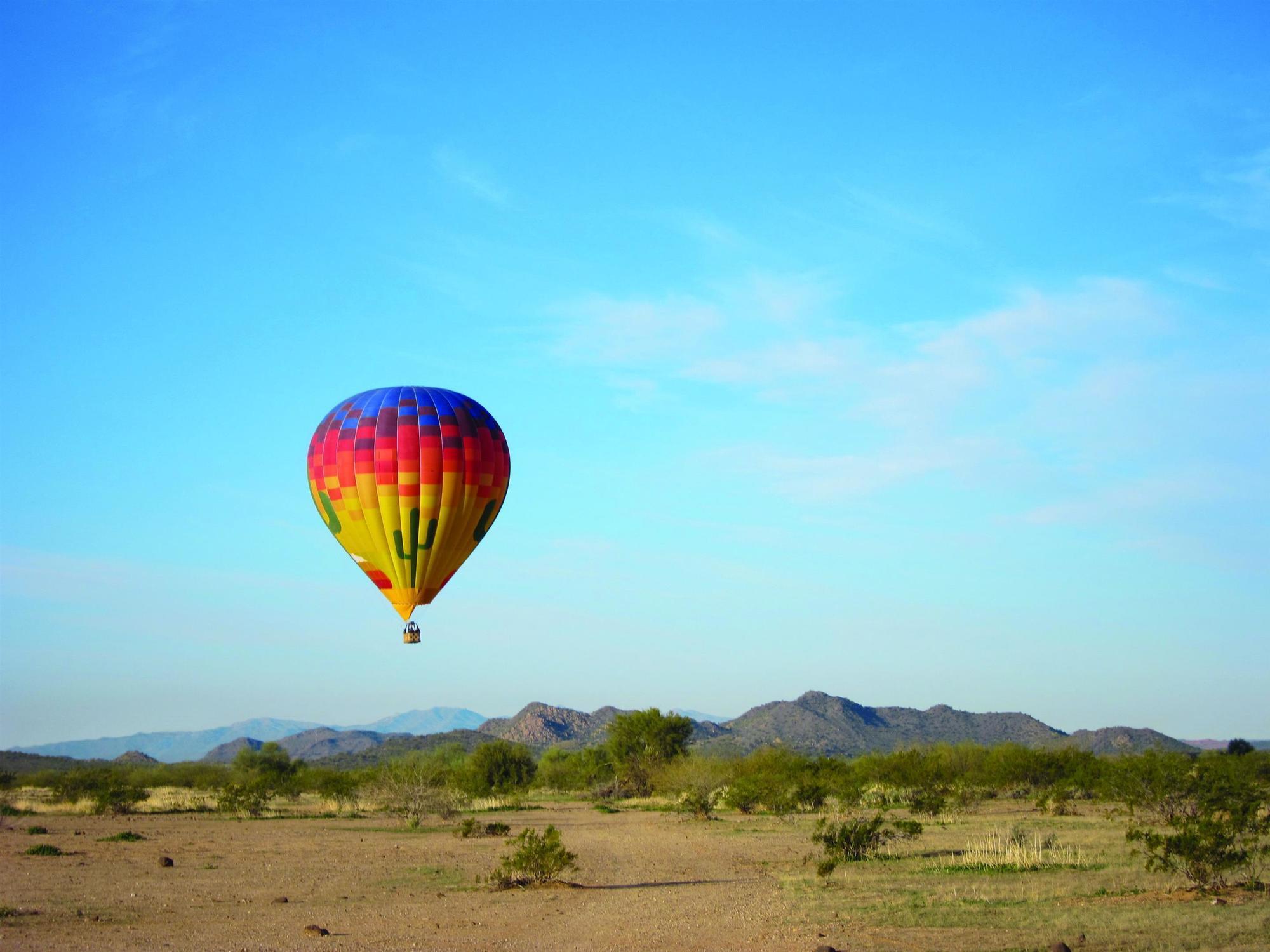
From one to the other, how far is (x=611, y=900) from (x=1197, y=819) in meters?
11.2

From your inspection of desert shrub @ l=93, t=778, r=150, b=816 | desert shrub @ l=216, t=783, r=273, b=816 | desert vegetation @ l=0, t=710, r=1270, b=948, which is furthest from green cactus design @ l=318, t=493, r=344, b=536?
desert shrub @ l=93, t=778, r=150, b=816

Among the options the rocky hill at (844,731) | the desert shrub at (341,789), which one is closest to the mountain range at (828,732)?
the rocky hill at (844,731)

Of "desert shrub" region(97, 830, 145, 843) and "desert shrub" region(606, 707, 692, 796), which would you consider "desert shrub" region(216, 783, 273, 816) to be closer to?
"desert shrub" region(97, 830, 145, 843)

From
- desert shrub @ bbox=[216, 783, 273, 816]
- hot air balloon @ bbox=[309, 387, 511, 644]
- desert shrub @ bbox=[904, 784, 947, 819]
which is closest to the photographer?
hot air balloon @ bbox=[309, 387, 511, 644]

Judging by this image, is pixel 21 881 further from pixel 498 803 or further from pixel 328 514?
pixel 498 803

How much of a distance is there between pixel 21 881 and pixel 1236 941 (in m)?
23.1

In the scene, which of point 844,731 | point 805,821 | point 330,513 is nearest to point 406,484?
point 330,513

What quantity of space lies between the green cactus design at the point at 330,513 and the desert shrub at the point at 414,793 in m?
19.5

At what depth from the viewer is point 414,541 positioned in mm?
25609

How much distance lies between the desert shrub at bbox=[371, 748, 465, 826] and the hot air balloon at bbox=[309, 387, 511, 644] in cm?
1924

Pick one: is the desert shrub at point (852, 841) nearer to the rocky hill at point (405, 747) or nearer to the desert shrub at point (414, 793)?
the desert shrub at point (414, 793)

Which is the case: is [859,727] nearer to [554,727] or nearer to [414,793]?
[554,727]

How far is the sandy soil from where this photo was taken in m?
16.7

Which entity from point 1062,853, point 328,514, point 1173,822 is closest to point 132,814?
point 328,514
